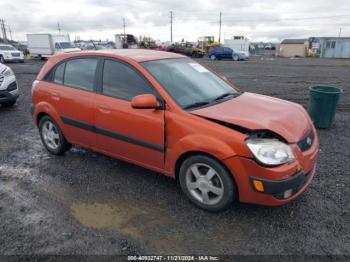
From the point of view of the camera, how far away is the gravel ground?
2.78 metres

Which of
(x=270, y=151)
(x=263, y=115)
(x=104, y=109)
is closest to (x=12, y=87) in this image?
(x=104, y=109)

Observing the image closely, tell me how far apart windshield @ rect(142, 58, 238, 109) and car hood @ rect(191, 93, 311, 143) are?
21cm

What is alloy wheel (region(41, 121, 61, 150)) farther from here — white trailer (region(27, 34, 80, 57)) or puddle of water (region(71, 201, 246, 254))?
white trailer (region(27, 34, 80, 57))

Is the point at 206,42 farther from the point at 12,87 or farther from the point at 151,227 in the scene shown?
the point at 151,227

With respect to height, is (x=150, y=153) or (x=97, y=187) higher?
(x=150, y=153)

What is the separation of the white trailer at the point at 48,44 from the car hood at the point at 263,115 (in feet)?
104

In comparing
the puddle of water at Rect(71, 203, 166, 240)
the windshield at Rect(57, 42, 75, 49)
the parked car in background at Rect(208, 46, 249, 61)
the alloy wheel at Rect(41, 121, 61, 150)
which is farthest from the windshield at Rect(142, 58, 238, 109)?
the windshield at Rect(57, 42, 75, 49)

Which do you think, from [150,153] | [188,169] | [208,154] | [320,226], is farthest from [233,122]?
[320,226]

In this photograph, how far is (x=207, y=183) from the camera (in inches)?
127

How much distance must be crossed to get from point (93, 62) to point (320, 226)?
3425 mm

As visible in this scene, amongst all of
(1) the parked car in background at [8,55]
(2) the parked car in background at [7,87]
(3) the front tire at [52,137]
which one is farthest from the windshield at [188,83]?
(1) the parked car in background at [8,55]

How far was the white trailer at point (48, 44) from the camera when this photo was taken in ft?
107

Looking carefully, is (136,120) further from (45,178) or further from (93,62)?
(45,178)

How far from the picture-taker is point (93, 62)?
4.14 meters
